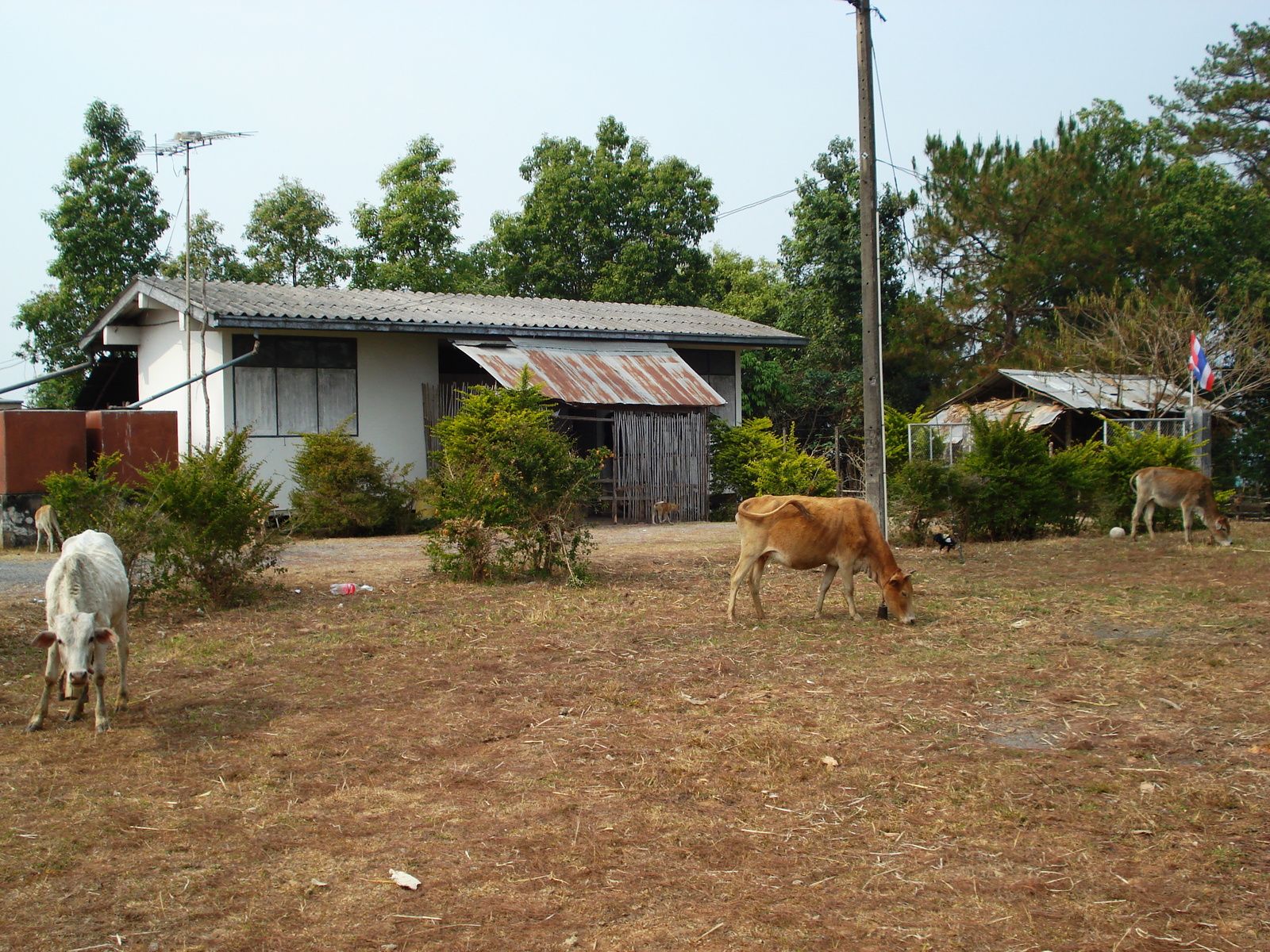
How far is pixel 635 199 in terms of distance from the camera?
3694 centimetres

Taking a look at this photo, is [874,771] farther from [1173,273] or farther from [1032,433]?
[1173,273]

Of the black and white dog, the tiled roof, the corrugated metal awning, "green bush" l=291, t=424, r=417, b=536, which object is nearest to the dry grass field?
the black and white dog

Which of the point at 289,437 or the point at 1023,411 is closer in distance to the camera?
the point at 289,437

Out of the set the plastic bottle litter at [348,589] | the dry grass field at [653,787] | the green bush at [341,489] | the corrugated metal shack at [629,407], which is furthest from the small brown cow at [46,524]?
the corrugated metal shack at [629,407]

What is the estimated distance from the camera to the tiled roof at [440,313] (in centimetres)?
1864

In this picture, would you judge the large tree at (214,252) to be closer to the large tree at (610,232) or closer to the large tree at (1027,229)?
the large tree at (610,232)

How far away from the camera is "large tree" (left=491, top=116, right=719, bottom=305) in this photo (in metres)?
36.6

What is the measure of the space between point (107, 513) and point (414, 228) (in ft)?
81.2

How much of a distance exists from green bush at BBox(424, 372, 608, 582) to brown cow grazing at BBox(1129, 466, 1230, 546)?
8.78m

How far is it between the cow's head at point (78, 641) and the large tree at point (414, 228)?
2775 cm

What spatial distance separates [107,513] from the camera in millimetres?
10164

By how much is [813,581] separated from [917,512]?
13.4 feet

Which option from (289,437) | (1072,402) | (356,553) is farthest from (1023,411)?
(289,437)

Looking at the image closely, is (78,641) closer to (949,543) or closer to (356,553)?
(356,553)
